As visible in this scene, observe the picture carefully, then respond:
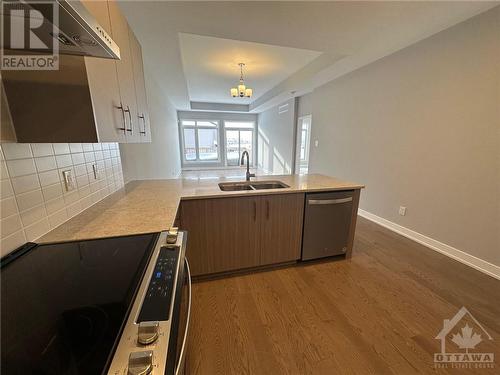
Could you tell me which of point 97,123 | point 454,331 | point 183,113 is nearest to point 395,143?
point 454,331

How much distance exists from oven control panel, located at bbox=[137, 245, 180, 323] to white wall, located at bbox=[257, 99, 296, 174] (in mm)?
5599

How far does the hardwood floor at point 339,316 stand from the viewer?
4.14 ft

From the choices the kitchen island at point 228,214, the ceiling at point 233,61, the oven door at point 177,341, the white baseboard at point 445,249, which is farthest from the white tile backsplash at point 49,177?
the white baseboard at point 445,249

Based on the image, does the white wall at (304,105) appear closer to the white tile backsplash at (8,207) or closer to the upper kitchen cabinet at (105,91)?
the upper kitchen cabinet at (105,91)

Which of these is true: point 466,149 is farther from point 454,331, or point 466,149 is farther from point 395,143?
point 454,331

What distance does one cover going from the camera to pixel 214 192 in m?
1.82

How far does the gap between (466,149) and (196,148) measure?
8671 millimetres

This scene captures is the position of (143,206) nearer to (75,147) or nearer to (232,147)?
(75,147)

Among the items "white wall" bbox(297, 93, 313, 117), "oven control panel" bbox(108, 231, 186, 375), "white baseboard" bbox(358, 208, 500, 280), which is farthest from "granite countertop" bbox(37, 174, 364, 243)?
"white wall" bbox(297, 93, 313, 117)

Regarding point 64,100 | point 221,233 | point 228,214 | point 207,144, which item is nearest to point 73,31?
point 64,100

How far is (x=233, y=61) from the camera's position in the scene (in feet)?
13.0

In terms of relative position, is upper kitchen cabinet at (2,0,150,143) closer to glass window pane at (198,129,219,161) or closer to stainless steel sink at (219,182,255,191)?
stainless steel sink at (219,182,255,191)

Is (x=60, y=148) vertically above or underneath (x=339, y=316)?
above

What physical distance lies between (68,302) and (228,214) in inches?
49.5
